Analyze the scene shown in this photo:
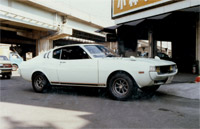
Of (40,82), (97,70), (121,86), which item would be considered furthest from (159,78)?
(40,82)

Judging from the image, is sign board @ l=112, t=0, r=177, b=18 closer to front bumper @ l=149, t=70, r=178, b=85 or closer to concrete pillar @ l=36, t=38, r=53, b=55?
front bumper @ l=149, t=70, r=178, b=85

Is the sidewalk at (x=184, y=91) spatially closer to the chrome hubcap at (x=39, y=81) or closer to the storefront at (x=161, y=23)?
the chrome hubcap at (x=39, y=81)

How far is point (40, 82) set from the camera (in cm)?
692

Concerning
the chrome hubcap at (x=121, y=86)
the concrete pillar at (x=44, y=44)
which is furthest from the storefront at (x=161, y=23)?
the concrete pillar at (x=44, y=44)

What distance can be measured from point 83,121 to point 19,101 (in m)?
2.58

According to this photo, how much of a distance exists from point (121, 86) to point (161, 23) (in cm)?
1036

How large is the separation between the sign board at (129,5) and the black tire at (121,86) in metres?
9.39

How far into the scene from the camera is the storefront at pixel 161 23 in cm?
1286

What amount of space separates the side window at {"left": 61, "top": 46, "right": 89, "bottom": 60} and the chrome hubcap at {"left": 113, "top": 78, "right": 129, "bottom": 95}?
1166 millimetres

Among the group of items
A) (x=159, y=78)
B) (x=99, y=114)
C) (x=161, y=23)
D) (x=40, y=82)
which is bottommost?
(x=99, y=114)

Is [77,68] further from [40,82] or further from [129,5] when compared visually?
[129,5]

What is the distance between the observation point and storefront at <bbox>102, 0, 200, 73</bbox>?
12859mm

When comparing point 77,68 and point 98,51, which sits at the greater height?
point 98,51

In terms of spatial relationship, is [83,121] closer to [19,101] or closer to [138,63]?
[138,63]
